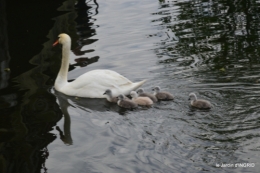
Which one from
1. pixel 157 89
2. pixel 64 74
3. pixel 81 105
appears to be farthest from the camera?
pixel 64 74

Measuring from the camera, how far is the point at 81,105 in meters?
8.84

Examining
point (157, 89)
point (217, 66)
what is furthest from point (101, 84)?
point (217, 66)

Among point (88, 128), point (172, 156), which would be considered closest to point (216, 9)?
point (88, 128)

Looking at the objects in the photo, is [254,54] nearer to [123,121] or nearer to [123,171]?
[123,121]

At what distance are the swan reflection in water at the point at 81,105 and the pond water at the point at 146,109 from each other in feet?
0.06

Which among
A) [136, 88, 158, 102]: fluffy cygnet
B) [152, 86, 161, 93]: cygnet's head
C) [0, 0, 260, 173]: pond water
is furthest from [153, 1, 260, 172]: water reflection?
[136, 88, 158, 102]: fluffy cygnet

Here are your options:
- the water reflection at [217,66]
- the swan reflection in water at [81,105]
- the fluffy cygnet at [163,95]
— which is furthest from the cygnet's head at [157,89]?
the swan reflection in water at [81,105]

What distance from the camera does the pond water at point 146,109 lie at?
6.42 metres

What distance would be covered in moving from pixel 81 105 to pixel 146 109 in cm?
129

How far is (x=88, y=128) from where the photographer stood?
7.70 m

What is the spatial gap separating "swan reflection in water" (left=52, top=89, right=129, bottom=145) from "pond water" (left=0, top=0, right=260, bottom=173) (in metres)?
0.02

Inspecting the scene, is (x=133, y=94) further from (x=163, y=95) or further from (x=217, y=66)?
(x=217, y=66)

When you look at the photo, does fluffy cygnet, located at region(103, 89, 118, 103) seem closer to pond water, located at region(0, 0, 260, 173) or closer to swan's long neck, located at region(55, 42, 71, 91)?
pond water, located at region(0, 0, 260, 173)

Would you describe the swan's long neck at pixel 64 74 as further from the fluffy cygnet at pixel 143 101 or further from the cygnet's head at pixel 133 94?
the fluffy cygnet at pixel 143 101
